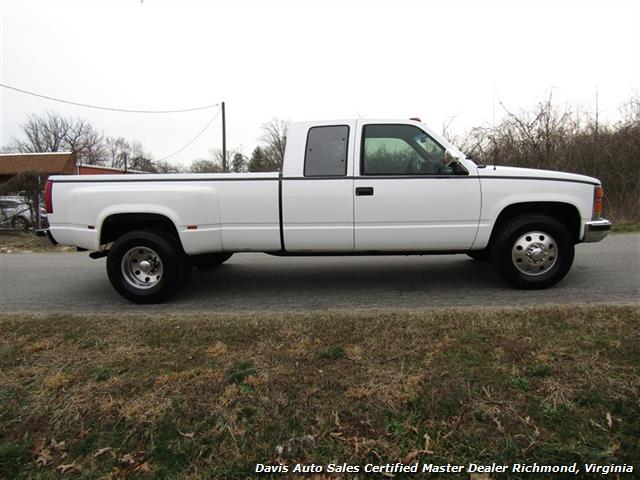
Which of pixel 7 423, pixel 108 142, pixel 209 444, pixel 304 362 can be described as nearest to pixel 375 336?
pixel 304 362

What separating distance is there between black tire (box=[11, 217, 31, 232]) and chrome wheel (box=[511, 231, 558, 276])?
44.3 feet

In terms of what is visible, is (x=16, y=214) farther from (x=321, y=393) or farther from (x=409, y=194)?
(x=321, y=393)

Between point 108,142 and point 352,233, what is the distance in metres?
81.0

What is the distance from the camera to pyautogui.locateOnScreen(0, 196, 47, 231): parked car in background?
1272 cm

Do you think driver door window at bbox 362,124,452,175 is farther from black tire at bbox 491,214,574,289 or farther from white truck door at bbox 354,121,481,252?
black tire at bbox 491,214,574,289

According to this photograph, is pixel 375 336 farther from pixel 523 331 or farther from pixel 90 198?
pixel 90 198

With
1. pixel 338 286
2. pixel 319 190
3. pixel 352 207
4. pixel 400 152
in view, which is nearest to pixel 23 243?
pixel 338 286

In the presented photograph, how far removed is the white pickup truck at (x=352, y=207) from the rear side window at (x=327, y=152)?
0.01m

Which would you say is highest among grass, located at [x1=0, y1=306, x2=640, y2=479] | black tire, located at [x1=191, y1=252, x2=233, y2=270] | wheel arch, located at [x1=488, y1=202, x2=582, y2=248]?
wheel arch, located at [x1=488, y1=202, x2=582, y2=248]

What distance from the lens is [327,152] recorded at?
4859 mm

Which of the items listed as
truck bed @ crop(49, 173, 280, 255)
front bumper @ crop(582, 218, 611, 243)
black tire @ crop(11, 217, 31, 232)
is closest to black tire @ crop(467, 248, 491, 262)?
front bumper @ crop(582, 218, 611, 243)

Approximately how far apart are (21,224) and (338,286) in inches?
464

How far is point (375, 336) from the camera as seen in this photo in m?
3.55

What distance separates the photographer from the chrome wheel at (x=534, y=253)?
15.7 feet
